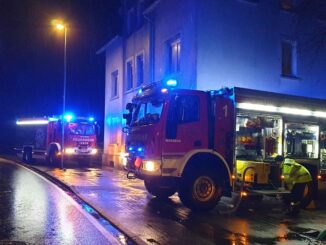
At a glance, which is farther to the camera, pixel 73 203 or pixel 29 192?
pixel 29 192

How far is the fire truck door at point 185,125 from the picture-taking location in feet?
33.1

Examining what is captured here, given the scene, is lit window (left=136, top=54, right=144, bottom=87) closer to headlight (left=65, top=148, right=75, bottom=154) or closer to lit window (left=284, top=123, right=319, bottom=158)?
headlight (left=65, top=148, right=75, bottom=154)

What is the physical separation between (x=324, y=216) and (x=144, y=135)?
474 cm

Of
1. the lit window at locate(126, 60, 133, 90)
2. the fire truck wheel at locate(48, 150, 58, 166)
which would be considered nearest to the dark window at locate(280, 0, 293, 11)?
the lit window at locate(126, 60, 133, 90)

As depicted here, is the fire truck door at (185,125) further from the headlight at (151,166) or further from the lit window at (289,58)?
the lit window at (289,58)

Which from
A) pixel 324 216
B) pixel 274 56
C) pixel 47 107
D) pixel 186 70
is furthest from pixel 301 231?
pixel 47 107

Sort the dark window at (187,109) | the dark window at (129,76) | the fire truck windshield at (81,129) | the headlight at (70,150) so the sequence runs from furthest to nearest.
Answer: the fire truck windshield at (81,129) → the headlight at (70,150) → the dark window at (129,76) → the dark window at (187,109)

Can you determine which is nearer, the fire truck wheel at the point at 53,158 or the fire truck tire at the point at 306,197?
the fire truck tire at the point at 306,197

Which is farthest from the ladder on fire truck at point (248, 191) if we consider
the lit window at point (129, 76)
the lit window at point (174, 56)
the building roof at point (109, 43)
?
the building roof at point (109, 43)

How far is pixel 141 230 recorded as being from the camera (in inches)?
310

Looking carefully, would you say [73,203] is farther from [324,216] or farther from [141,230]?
[324,216]

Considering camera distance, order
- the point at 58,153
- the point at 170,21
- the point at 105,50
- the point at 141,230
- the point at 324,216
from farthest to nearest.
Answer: the point at 105,50 < the point at 58,153 < the point at 170,21 < the point at 324,216 < the point at 141,230

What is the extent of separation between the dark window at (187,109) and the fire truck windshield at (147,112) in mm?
456

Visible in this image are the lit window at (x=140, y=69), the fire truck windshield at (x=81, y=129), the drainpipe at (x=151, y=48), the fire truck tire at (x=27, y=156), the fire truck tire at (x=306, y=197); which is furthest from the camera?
the fire truck tire at (x=27, y=156)
